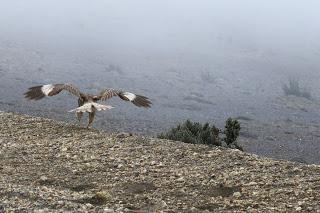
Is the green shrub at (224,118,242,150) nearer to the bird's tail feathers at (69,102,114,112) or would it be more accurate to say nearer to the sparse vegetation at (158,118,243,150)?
the sparse vegetation at (158,118,243,150)

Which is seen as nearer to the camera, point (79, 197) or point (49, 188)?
point (79, 197)

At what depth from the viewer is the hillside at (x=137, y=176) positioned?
327 inches

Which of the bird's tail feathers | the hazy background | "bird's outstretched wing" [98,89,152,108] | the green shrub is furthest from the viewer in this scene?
the hazy background

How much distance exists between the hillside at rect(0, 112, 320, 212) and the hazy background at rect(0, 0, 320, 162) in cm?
1292

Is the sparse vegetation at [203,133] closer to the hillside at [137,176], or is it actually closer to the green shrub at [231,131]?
the green shrub at [231,131]

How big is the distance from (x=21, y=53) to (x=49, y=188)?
44018 mm

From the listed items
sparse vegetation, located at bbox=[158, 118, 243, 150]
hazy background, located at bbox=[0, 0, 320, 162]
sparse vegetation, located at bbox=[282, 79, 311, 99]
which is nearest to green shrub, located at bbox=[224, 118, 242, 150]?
sparse vegetation, located at bbox=[158, 118, 243, 150]

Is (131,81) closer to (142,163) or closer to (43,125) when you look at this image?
(43,125)

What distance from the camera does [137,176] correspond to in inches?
406

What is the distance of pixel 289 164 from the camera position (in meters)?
10.9

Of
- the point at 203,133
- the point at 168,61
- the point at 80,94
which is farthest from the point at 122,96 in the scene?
the point at 168,61

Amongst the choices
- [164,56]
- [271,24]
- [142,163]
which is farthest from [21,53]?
[271,24]

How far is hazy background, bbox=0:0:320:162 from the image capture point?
110ft

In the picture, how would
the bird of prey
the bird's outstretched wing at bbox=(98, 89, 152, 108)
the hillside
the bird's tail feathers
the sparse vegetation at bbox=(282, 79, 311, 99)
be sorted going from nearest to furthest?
the hillside, the bird's tail feathers, the bird of prey, the bird's outstretched wing at bbox=(98, 89, 152, 108), the sparse vegetation at bbox=(282, 79, 311, 99)
